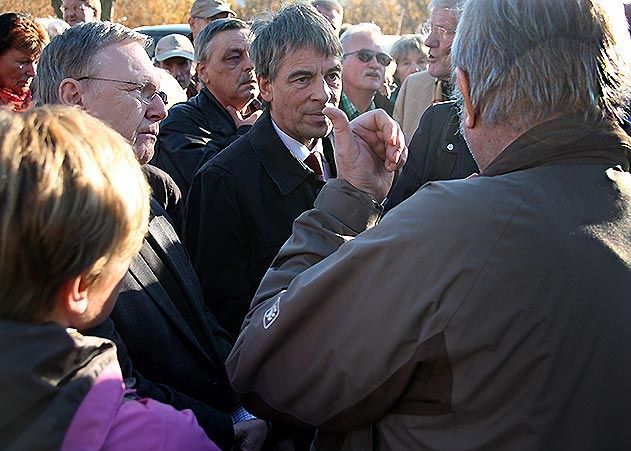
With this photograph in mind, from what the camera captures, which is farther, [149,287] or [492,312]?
[149,287]

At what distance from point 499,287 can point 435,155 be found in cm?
223

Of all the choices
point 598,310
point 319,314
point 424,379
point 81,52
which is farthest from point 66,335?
point 81,52

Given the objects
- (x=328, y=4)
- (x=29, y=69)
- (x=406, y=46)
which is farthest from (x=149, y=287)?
(x=406, y=46)

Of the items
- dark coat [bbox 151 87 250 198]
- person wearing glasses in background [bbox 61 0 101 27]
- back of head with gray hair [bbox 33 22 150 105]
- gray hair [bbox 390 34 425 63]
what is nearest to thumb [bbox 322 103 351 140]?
back of head with gray hair [bbox 33 22 150 105]

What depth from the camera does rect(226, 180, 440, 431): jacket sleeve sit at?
1.69m

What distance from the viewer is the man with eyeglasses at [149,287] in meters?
2.23

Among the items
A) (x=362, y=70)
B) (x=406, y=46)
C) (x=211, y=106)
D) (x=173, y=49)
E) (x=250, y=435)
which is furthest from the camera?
(x=406, y=46)

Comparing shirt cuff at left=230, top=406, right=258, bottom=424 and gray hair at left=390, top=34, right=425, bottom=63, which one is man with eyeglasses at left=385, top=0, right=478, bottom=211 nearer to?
shirt cuff at left=230, top=406, right=258, bottom=424

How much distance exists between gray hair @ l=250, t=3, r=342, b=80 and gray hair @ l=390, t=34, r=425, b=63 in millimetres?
6187

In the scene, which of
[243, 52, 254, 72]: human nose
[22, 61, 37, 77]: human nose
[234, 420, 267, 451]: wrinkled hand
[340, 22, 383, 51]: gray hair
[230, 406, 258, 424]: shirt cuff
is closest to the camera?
[234, 420, 267, 451]: wrinkled hand

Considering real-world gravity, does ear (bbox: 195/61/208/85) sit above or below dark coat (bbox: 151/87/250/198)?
above

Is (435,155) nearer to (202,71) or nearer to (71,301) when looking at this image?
(202,71)

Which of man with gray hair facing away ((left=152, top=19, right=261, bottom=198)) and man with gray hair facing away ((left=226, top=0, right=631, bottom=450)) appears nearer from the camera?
man with gray hair facing away ((left=226, top=0, right=631, bottom=450))

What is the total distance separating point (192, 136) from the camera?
4945mm
